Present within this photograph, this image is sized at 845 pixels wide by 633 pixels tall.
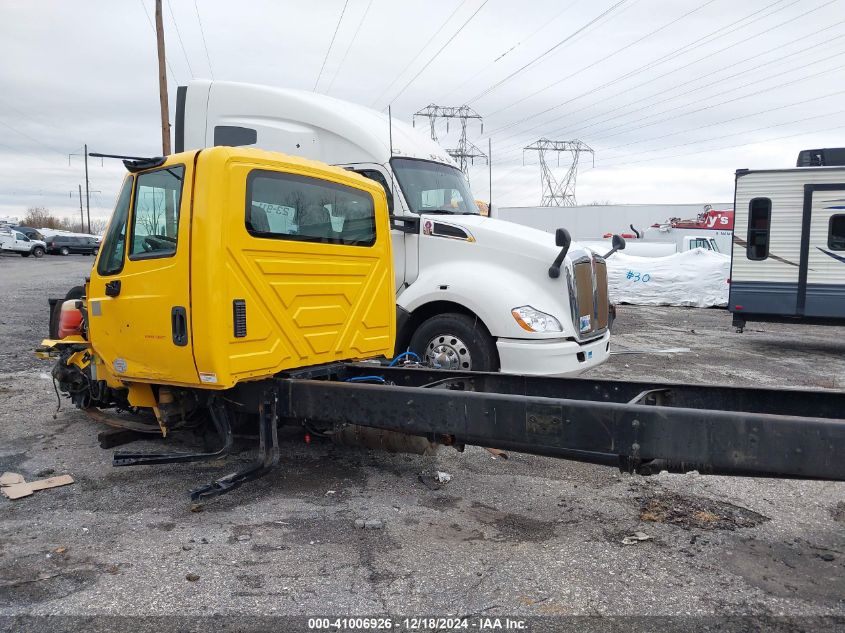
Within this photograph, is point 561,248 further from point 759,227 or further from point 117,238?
point 759,227

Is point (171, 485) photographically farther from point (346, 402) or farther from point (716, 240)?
point (716, 240)

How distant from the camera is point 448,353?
6.66 metres

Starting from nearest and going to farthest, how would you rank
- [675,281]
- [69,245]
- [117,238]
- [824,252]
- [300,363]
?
1. [300,363]
2. [117,238]
3. [824,252]
4. [675,281]
5. [69,245]

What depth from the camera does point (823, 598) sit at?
3316mm

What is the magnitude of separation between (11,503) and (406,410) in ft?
9.12

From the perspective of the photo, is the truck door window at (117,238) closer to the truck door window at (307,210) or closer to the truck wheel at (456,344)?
the truck door window at (307,210)

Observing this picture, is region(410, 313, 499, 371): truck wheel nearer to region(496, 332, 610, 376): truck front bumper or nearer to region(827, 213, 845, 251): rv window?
region(496, 332, 610, 376): truck front bumper

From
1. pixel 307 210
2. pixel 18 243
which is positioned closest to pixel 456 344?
pixel 307 210

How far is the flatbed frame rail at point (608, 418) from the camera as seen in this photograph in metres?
3.07

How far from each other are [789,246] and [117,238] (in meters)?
11.5

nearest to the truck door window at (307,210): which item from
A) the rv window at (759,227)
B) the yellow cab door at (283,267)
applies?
the yellow cab door at (283,267)

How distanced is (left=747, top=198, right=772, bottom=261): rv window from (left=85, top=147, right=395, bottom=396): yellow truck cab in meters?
9.66

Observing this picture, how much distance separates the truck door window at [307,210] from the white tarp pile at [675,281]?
14.6 meters

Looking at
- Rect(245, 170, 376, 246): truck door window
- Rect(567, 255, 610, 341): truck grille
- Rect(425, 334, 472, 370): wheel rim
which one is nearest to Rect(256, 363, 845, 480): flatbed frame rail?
Rect(245, 170, 376, 246): truck door window
